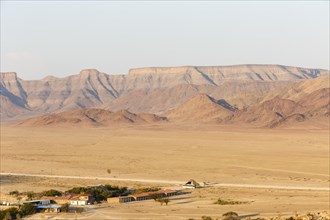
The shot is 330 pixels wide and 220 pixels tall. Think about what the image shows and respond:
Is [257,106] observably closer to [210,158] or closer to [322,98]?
[322,98]

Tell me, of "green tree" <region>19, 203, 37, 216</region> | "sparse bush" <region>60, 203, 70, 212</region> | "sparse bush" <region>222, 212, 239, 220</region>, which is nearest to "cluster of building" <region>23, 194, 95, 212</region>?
"sparse bush" <region>60, 203, 70, 212</region>

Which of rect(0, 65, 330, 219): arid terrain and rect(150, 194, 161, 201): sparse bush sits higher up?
rect(0, 65, 330, 219): arid terrain

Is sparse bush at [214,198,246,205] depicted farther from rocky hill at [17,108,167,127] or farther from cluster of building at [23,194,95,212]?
rocky hill at [17,108,167,127]

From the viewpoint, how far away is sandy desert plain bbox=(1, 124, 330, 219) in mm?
48469

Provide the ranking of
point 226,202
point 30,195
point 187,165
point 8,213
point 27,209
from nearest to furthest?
point 8,213, point 27,209, point 226,202, point 30,195, point 187,165

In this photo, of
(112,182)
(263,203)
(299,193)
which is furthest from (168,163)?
(263,203)

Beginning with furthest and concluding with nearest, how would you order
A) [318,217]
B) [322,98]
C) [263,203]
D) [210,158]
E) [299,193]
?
1. [322,98]
2. [210,158]
3. [299,193]
4. [263,203]
5. [318,217]

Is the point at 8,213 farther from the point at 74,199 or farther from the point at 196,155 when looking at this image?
the point at 196,155

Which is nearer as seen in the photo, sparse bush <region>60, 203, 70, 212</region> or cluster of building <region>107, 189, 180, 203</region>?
sparse bush <region>60, 203, 70, 212</region>

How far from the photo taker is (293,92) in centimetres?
19562

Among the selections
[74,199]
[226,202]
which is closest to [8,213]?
[74,199]

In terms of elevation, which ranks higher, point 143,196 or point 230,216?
point 143,196

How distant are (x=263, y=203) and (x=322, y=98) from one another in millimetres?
127498

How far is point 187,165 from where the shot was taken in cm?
8362
